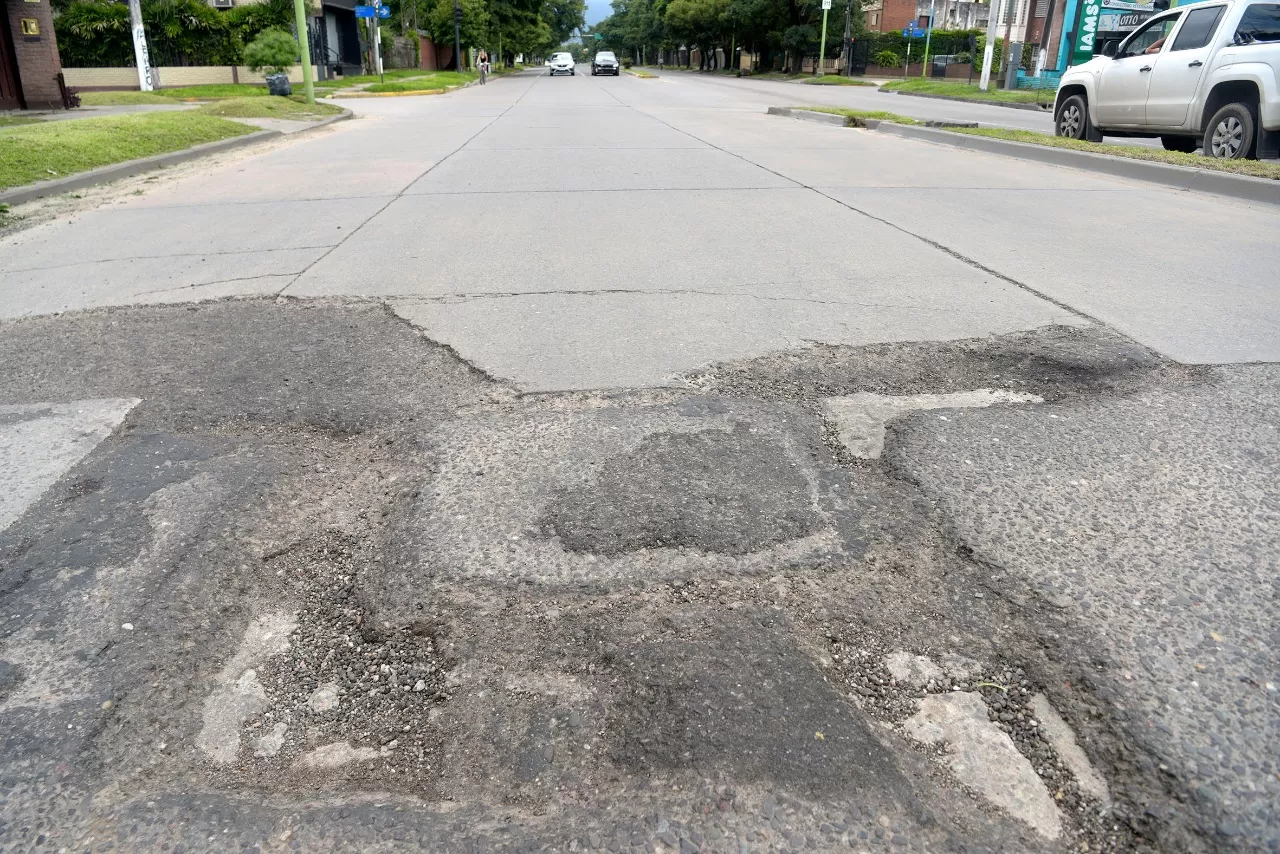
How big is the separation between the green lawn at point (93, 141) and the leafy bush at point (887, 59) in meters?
52.8

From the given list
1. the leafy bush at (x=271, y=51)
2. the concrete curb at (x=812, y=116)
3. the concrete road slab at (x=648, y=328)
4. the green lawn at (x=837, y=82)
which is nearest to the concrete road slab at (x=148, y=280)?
the concrete road slab at (x=648, y=328)

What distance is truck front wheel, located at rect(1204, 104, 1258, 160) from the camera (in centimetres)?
1123

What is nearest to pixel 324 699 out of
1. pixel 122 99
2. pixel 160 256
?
pixel 160 256

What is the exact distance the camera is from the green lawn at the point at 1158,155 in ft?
33.3

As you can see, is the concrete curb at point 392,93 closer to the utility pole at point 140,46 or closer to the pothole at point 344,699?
the utility pole at point 140,46

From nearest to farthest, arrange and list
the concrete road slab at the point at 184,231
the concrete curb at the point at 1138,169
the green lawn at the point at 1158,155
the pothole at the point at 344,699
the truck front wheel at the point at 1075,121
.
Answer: the pothole at the point at 344,699
the concrete road slab at the point at 184,231
the concrete curb at the point at 1138,169
the green lawn at the point at 1158,155
the truck front wheel at the point at 1075,121

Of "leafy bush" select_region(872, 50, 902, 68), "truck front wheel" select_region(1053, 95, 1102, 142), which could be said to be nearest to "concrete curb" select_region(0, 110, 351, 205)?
"truck front wheel" select_region(1053, 95, 1102, 142)

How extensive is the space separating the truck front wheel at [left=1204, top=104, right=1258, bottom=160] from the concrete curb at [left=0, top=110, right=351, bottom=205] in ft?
46.0

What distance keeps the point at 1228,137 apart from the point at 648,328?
10.5 m

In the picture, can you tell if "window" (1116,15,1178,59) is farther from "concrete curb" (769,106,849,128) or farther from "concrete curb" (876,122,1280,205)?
"concrete curb" (769,106,849,128)

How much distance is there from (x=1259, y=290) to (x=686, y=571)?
5.18 metres

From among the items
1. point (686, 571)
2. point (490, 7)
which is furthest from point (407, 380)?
point (490, 7)

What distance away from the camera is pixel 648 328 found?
5.09m

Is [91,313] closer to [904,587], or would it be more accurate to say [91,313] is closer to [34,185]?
[904,587]
